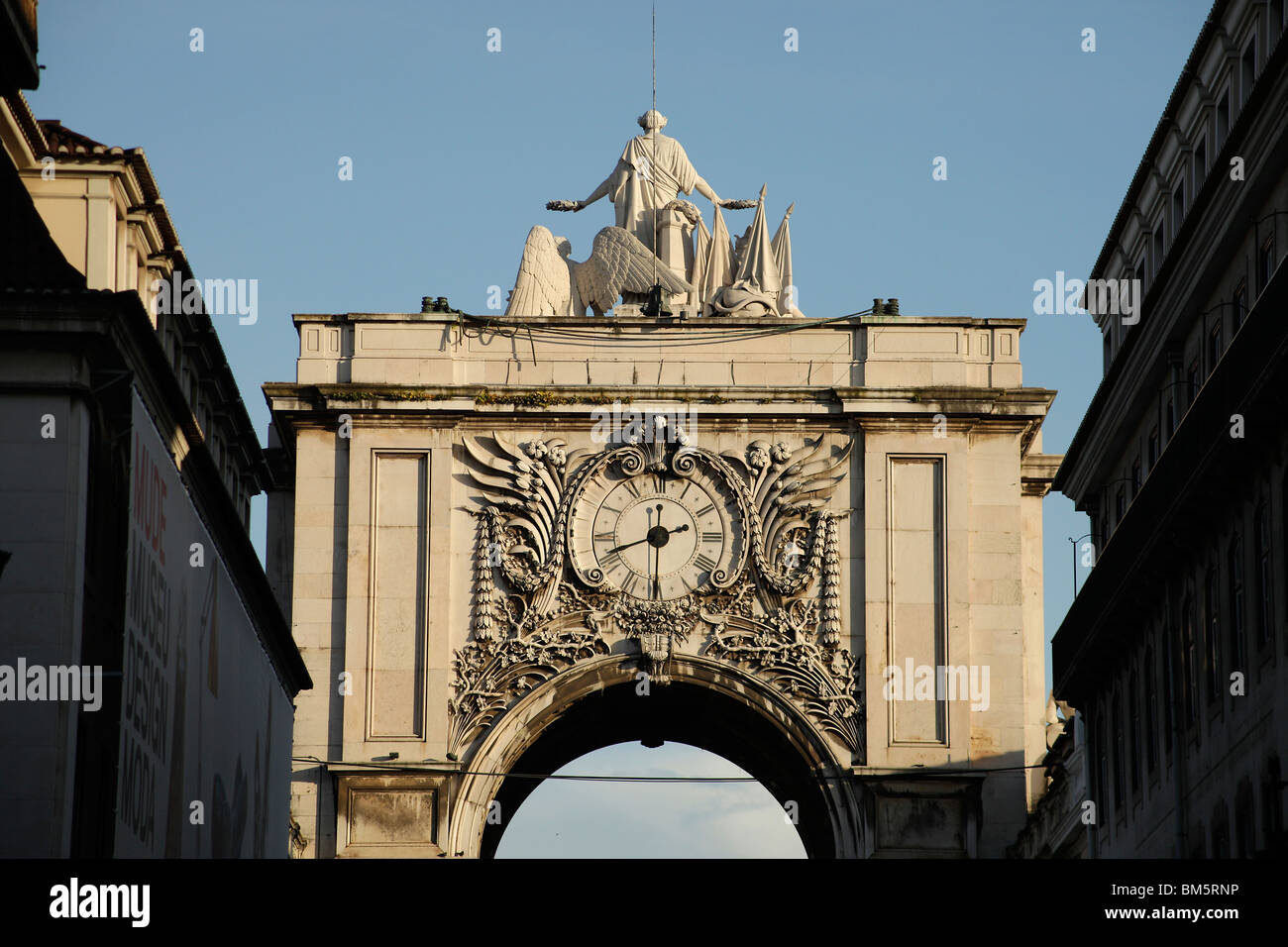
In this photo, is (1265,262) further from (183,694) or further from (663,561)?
(663,561)

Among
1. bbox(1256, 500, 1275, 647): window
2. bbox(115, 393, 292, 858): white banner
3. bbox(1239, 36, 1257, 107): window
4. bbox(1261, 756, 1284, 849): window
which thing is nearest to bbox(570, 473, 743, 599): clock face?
bbox(115, 393, 292, 858): white banner

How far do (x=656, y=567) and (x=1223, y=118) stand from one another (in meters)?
23.5

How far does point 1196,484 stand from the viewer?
1807 inches

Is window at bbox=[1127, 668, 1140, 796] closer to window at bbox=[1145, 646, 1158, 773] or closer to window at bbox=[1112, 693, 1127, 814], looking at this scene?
window at bbox=[1112, 693, 1127, 814]

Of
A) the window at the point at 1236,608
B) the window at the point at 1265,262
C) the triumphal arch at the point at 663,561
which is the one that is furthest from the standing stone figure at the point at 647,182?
the window at the point at 1236,608

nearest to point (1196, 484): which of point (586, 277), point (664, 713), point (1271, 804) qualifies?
point (1271, 804)

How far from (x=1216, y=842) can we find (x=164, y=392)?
57.1ft

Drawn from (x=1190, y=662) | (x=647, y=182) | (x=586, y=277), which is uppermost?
(x=647, y=182)

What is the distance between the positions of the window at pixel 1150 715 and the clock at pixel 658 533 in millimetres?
19610

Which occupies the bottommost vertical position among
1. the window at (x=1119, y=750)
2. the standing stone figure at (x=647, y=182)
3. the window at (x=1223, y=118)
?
the window at (x=1119, y=750)

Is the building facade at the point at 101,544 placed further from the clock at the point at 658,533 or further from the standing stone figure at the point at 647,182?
the standing stone figure at the point at 647,182

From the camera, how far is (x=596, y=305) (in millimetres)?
76062

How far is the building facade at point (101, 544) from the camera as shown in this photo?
40.3 meters
